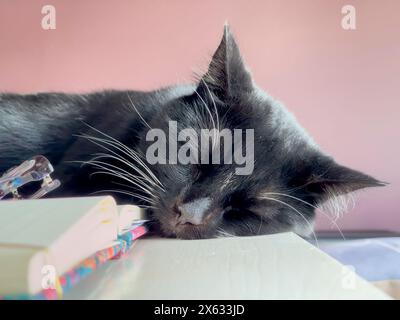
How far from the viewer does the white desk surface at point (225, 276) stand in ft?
1.29

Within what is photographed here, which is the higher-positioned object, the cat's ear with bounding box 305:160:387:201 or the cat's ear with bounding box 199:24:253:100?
the cat's ear with bounding box 199:24:253:100

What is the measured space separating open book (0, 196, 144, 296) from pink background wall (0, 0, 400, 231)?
1155 mm

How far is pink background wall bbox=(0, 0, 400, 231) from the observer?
158cm

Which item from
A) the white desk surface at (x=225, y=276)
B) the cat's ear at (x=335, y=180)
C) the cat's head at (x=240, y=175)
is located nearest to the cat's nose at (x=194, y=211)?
the cat's head at (x=240, y=175)

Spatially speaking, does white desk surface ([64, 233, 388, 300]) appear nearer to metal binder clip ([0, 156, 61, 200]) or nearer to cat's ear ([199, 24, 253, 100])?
metal binder clip ([0, 156, 61, 200])

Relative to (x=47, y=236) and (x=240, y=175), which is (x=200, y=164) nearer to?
(x=240, y=175)

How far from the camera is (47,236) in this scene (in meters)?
0.35

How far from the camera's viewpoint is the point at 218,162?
79 cm

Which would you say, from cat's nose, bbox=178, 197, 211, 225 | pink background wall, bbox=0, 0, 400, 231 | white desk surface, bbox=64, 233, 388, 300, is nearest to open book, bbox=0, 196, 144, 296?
white desk surface, bbox=64, 233, 388, 300

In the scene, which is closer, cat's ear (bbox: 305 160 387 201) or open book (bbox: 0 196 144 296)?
open book (bbox: 0 196 144 296)

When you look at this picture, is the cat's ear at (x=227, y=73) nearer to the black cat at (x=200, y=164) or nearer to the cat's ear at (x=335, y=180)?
the black cat at (x=200, y=164)

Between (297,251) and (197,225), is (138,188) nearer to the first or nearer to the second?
(197,225)
